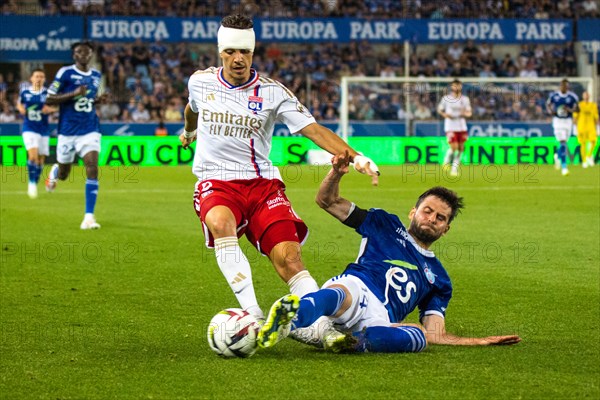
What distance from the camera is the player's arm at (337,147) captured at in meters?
5.26

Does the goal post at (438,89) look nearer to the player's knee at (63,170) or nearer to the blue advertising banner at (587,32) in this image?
the blue advertising banner at (587,32)

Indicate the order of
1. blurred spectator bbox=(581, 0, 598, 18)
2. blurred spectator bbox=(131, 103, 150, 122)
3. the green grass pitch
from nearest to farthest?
1. the green grass pitch
2. blurred spectator bbox=(131, 103, 150, 122)
3. blurred spectator bbox=(581, 0, 598, 18)

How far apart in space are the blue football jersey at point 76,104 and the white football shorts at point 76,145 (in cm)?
7

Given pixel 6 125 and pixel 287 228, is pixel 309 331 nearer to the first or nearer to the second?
pixel 287 228

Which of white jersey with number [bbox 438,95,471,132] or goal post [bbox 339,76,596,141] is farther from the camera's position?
goal post [bbox 339,76,596,141]

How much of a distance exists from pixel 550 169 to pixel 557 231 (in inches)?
557

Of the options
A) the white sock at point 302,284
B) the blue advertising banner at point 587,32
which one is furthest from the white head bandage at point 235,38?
the blue advertising banner at point 587,32

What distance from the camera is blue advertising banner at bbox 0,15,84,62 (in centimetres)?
3362

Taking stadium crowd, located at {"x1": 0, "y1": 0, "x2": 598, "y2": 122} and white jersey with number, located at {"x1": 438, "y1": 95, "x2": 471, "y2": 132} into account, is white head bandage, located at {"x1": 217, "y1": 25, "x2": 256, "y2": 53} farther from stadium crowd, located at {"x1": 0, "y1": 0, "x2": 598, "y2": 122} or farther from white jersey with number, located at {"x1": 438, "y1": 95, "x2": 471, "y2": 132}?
stadium crowd, located at {"x1": 0, "y1": 0, "x2": 598, "y2": 122}

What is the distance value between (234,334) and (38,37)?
3020cm

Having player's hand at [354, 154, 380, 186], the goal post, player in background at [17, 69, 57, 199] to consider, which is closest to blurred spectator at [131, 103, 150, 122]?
the goal post

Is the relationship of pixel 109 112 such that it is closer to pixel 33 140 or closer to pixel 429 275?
pixel 33 140

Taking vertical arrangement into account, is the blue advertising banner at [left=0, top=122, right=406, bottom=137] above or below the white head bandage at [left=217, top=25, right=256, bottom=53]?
below

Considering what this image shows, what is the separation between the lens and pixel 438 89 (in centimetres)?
3197
